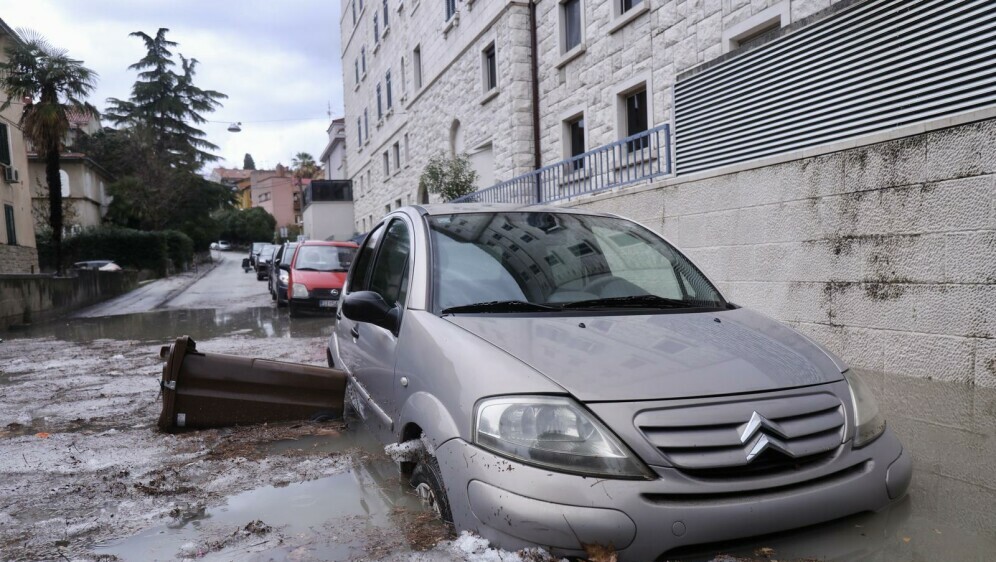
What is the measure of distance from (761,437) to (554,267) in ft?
4.87

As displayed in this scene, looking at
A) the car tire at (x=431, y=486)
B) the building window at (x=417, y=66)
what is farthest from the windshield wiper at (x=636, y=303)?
the building window at (x=417, y=66)

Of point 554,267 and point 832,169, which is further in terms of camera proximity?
point 832,169

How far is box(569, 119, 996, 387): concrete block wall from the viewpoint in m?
5.19

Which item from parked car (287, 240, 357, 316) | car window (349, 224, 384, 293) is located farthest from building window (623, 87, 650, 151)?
car window (349, 224, 384, 293)

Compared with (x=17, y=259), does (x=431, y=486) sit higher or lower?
lower

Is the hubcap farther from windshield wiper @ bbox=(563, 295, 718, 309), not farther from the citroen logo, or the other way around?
the citroen logo

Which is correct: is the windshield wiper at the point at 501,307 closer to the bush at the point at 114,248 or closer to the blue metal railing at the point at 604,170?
the blue metal railing at the point at 604,170

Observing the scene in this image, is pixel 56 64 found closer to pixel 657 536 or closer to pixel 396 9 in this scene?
pixel 396 9

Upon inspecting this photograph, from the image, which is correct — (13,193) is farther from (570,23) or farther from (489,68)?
(570,23)

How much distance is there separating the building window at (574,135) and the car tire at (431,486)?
13314 millimetres

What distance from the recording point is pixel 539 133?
1730 centimetres

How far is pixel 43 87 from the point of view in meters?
23.6

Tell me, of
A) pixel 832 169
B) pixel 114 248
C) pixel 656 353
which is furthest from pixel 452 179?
pixel 114 248

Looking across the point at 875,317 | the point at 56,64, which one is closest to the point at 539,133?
the point at 875,317
